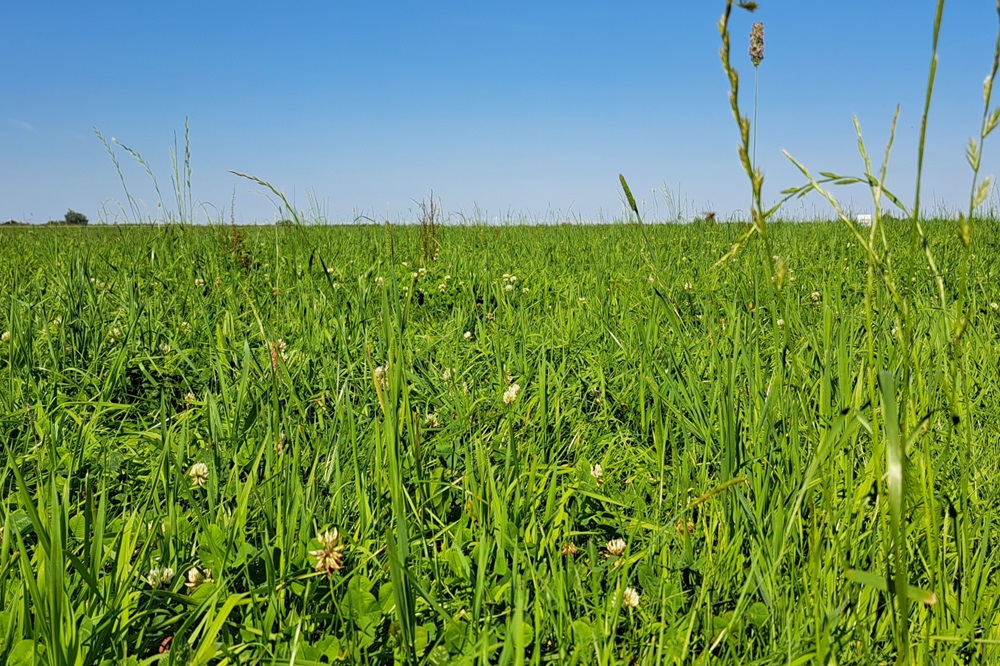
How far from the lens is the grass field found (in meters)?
1.10

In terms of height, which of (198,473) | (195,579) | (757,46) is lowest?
(195,579)

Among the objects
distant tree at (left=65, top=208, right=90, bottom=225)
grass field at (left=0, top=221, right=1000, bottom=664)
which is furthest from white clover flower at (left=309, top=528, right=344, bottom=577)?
distant tree at (left=65, top=208, right=90, bottom=225)

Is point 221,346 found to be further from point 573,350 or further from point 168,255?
point 168,255

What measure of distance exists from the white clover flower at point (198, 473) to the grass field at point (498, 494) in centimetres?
1

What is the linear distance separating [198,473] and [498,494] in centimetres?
73

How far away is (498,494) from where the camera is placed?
151cm

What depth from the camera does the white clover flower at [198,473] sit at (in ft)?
5.27

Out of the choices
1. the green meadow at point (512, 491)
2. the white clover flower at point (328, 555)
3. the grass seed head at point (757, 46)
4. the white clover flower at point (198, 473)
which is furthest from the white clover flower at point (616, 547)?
the grass seed head at point (757, 46)

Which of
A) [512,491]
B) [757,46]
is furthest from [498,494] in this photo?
[757,46]

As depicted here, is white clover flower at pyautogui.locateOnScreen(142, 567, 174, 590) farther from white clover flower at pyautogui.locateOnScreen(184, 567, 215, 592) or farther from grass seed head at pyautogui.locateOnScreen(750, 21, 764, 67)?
grass seed head at pyautogui.locateOnScreen(750, 21, 764, 67)

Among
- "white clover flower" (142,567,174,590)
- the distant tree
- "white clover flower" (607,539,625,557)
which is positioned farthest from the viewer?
the distant tree

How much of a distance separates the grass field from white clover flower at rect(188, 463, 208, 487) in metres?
0.01

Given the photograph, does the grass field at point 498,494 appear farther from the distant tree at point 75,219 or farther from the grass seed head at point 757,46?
the distant tree at point 75,219

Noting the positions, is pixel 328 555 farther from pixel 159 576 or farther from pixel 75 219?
pixel 75 219
